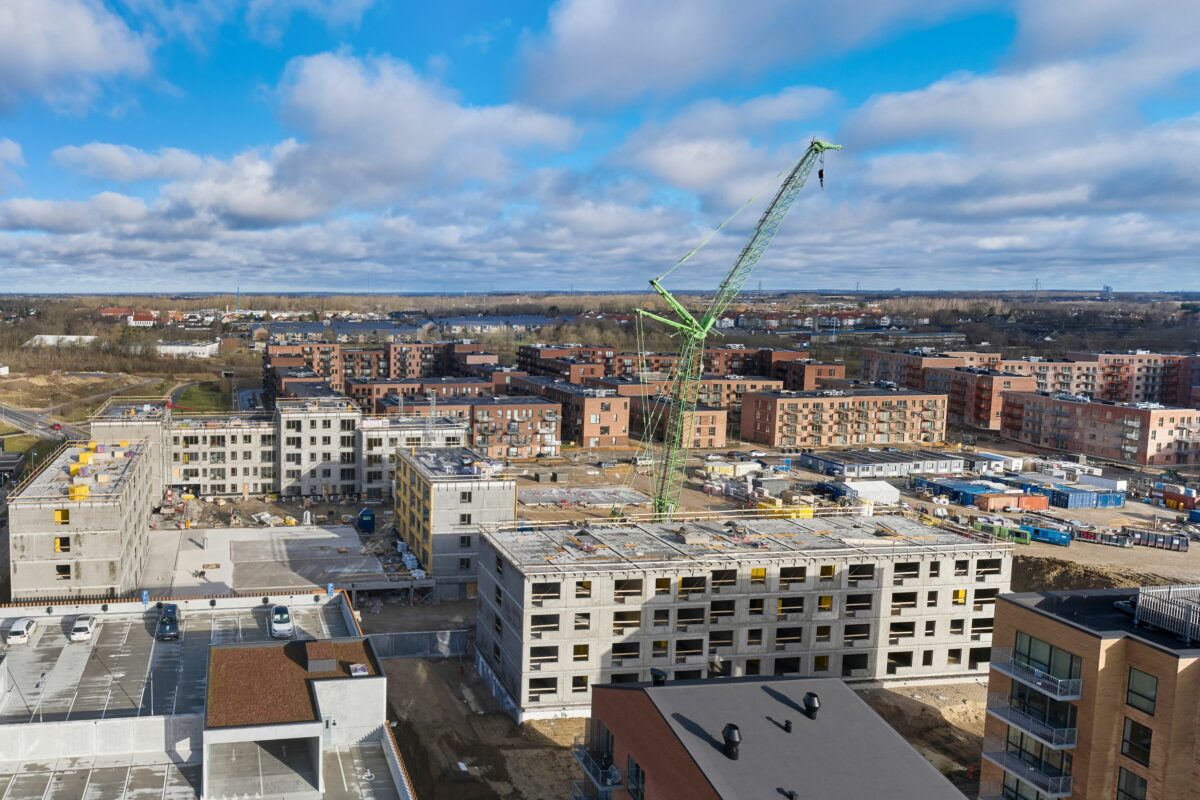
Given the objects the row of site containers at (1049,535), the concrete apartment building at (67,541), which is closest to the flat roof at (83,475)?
the concrete apartment building at (67,541)

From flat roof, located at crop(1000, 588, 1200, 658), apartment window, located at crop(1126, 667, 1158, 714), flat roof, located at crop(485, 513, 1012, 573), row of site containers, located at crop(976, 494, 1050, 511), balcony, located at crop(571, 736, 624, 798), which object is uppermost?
flat roof, located at crop(1000, 588, 1200, 658)

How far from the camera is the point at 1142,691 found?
635 inches

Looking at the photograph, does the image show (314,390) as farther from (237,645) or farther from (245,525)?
(237,645)

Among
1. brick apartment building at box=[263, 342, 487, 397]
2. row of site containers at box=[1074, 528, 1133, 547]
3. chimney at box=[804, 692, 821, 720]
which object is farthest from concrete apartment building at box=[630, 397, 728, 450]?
chimney at box=[804, 692, 821, 720]

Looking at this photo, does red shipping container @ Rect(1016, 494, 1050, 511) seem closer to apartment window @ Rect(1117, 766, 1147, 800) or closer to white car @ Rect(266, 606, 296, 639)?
apartment window @ Rect(1117, 766, 1147, 800)

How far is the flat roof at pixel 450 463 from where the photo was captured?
3991 centimetres

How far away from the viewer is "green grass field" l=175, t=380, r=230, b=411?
8825 centimetres

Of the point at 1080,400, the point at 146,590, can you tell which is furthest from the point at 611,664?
the point at 1080,400

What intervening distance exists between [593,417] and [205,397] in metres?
44.4

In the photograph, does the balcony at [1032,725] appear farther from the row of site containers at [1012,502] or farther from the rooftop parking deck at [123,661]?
the row of site containers at [1012,502]

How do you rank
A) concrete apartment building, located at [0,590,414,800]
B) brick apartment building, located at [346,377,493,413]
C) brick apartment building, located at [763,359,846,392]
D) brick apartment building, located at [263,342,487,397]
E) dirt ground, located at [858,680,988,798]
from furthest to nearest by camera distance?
brick apartment building, located at [263,342,487,397], brick apartment building, located at [763,359,846,392], brick apartment building, located at [346,377,493,413], dirt ground, located at [858,680,988,798], concrete apartment building, located at [0,590,414,800]

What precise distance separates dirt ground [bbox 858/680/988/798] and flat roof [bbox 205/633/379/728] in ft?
52.5

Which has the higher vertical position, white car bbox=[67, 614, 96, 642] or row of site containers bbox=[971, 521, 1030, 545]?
white car bbox=[67, 614, 96, 642]

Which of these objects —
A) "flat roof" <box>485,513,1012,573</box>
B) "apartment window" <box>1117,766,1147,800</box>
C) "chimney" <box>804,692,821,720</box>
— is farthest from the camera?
"flat roof" <box>485,513,1012,573</box>
